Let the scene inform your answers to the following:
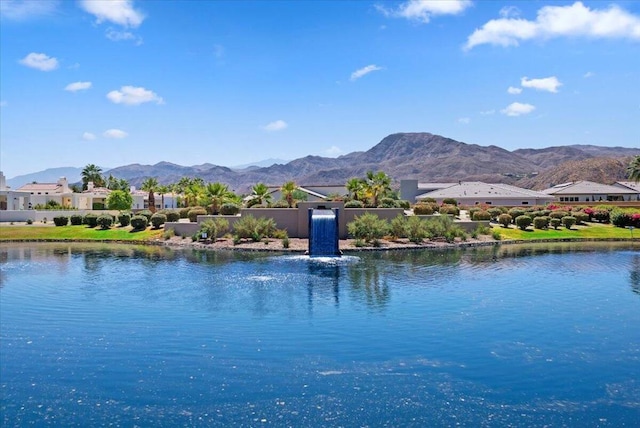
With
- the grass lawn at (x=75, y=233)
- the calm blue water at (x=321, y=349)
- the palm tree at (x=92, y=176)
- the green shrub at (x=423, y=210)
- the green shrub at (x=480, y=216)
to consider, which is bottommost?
the calm blue water at (x=321, y=349)

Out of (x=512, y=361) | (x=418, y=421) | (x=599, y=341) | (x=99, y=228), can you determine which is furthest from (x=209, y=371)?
(x=99, y=228)

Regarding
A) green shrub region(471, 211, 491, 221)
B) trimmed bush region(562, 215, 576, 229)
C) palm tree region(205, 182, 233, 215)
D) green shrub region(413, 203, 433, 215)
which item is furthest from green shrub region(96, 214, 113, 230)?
trimmed bush region(562, 215, 576, 229)

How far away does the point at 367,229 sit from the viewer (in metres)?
49.9

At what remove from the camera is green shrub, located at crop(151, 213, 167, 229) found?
60.3m

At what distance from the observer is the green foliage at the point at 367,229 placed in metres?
49.8

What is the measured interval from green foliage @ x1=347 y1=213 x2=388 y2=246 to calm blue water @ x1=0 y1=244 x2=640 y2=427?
15.2 m

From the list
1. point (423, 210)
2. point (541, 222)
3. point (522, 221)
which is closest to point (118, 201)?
point (423, 210)

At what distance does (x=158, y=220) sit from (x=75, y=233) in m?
9.41

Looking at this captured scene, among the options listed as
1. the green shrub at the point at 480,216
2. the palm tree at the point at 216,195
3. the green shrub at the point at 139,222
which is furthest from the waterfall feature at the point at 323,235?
the green shrub at the point at 139,222

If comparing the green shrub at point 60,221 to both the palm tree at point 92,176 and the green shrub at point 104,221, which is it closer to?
the green shrub at point 104,221

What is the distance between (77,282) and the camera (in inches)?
1264

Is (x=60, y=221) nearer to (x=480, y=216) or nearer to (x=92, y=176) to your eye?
(x=480, y=216)

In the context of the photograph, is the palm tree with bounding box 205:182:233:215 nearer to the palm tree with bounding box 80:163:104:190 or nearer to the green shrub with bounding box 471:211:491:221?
the green shrub with bounding box 471:211:491:221

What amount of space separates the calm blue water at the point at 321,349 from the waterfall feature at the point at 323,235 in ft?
38.0
